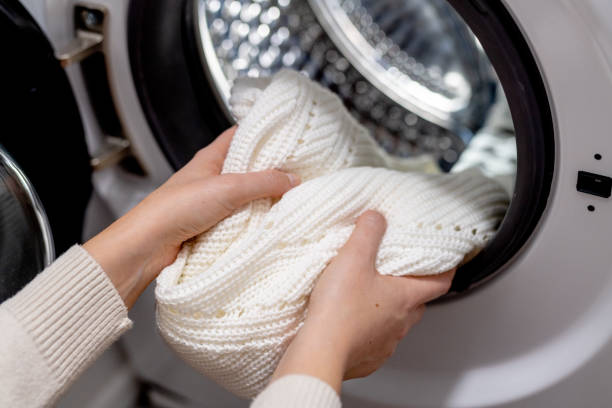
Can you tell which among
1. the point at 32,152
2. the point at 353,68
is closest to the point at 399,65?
the point at 353,68

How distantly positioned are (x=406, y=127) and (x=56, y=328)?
602 mm

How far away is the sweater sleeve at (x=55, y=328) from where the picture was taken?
1.55ft

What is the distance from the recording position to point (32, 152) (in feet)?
2.07

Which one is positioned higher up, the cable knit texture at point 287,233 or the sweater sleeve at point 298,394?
the cable knit texture at point 287,233

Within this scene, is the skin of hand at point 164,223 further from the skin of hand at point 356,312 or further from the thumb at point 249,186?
the skin of hand at point 356,312

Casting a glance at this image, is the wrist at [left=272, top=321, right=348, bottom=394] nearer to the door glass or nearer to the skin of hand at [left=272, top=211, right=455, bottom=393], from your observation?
the skin of hand at [left=272, top=211, right=455, bottom=393]

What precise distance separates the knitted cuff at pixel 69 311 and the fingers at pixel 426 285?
0.25m

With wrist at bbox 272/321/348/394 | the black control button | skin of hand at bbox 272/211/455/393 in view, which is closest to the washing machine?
the black control button

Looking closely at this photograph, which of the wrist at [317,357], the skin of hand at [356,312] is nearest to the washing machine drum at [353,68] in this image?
the skin of hand at [356,312]

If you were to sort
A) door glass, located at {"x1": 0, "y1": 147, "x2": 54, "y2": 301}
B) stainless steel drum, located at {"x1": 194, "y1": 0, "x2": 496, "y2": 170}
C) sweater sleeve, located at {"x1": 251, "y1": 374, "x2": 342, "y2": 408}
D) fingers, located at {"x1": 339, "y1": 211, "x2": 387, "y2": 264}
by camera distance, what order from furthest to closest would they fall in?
stainless steel drum, located at {"x1": 194, "y1": 0, "x2": 496, "y2": 170} → door glass, located at {"x1": 0, "y1": 147, "x2": 54, "y2": 301} → fingers, located at {"x1": 339, "y1": 211, "x2": 387, "y2": 264} → sweater sleeve, located at {"x1": 251, "y1": 374, "x2": 342, "y2": 408}

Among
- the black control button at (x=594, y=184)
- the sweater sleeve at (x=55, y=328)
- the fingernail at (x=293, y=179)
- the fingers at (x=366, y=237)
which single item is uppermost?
the black control button at (x=594, y=184)

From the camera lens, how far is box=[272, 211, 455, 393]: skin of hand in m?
0.45

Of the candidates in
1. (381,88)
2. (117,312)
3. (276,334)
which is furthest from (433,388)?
(381,88)

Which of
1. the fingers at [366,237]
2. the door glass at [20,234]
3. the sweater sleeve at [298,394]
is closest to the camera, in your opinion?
the sweater sleeve at [298,394]
